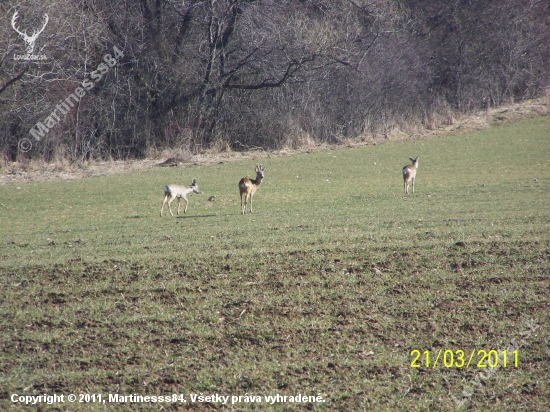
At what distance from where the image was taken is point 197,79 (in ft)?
110

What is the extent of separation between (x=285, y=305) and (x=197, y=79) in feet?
88.3

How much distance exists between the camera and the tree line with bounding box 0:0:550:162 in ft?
95.8

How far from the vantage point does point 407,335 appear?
7320mm

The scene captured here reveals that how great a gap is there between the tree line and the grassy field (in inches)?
581

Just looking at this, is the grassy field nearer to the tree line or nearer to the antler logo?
the antler logo

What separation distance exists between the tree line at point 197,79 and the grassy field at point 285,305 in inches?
581

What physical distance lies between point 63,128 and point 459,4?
1187 inches

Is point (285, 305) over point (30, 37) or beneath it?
beneath

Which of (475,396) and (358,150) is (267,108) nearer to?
(358,150)

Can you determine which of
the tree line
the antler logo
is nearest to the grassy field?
the antler logo

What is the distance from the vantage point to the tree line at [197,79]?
95.8 ft

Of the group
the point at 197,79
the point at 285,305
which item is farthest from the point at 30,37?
the point at 285,305

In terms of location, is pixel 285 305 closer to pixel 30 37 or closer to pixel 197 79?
pixel 30 37

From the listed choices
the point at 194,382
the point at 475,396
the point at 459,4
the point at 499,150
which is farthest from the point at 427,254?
the point at 459,4
